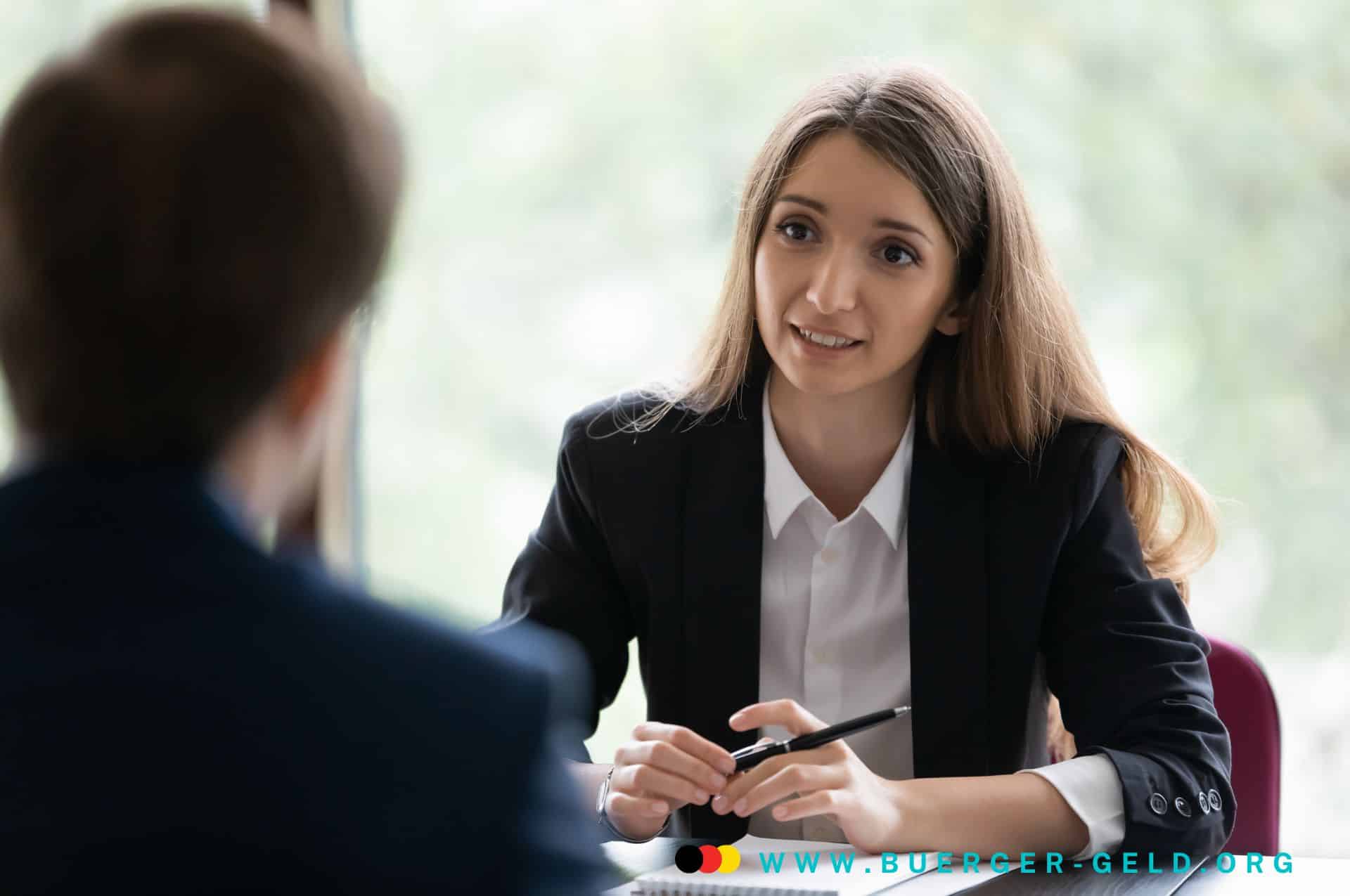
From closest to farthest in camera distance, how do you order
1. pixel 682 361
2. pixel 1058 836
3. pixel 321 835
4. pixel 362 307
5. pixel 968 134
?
pixel 321 835 < pixel 362 307 < pixel 1058 836 < pixel 968 134 < pixel 682 361

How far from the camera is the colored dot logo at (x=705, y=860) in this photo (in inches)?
51.6

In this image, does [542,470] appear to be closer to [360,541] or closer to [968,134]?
[360,541]

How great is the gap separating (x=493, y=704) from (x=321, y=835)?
0.30 ft

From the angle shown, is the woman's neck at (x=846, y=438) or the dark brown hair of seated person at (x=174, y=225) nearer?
the dark brown hair of seated person at (x=174, y=225)

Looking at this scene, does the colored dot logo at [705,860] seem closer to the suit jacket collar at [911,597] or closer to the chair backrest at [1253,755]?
the suit jacket collar at [911,597]

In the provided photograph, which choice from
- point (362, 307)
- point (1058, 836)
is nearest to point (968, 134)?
point (1058, 836)

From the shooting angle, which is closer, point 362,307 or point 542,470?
point 362,307

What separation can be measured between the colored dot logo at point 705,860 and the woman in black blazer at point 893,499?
0.73 feet

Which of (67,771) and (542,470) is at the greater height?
(542,470)

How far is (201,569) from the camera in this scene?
62 centimetres

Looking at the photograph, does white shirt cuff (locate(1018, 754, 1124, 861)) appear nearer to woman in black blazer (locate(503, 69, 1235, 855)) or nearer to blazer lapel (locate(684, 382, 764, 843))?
woman in black blazer (locate(503, 69, 1235, 855))

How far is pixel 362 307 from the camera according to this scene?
71 centimetres

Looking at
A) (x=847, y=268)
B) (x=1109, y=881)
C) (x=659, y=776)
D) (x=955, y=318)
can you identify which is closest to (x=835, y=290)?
(x=847, y=268)

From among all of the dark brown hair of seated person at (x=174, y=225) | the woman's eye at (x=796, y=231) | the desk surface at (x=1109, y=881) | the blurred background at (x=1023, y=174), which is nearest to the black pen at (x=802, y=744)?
the desk surface at (x=1109, y=881)
